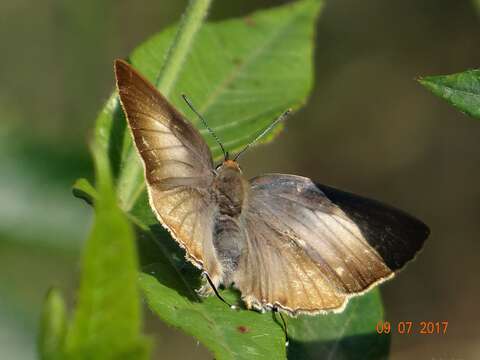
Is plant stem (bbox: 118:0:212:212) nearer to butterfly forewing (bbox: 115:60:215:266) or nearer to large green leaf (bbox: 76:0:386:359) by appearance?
large green leaf (bbox: 76:0:386:359)

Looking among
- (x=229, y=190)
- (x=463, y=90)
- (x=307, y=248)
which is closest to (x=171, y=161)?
(x=229, y=190)

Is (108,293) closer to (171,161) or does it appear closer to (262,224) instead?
(171,161)

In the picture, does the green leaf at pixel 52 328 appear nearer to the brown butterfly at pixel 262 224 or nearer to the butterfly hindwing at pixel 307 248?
the brown butterfly at pixel 262 224

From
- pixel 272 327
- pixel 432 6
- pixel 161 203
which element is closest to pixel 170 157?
pixel 161 203

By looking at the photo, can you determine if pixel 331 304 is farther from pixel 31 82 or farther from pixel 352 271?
pixel 31 82

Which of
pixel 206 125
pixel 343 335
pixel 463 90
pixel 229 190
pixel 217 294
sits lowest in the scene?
pixel 343 335
